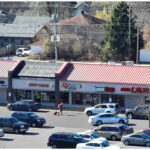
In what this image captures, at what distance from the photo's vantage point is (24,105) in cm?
5053

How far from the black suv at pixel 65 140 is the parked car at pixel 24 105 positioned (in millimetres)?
16005

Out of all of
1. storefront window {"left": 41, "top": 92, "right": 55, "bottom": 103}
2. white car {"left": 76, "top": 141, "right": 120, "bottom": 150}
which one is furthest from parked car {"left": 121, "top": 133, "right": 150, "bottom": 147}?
storefront window {"left": 41, "top": 92, "right": 55, "bottom": 103}

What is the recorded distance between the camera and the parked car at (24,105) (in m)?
50.5

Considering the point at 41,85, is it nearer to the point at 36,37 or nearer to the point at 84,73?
the point at 84,73

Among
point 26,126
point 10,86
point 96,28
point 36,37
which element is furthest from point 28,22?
point 26,126

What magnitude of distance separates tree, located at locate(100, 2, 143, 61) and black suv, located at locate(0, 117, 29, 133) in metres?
40.1

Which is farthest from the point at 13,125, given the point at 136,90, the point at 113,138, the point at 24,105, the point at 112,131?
the point at 136,90

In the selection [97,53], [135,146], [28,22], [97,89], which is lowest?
[135,146]

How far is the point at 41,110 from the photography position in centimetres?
5181

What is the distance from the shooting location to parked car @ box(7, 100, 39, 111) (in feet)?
166

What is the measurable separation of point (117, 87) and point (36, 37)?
4163 cm

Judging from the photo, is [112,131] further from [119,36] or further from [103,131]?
[119,36]

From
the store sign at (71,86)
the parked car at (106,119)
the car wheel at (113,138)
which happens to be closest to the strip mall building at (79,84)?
the store sign at (71,86)

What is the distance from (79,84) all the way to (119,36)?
90.8 ft
